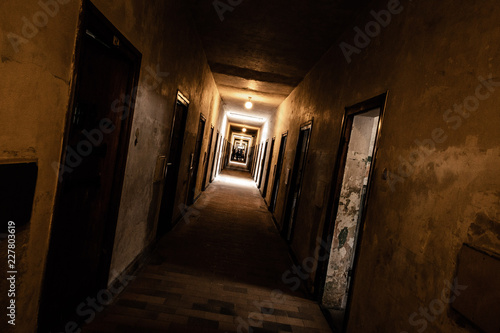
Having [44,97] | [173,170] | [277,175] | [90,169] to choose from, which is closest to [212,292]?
[90,169]

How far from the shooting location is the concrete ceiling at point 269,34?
133 inches

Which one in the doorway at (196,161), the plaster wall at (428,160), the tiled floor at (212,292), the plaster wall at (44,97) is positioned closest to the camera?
the plaster wall at (44,97)

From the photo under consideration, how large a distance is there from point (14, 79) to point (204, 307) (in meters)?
2.58

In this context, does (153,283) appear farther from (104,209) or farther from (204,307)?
(104,209)

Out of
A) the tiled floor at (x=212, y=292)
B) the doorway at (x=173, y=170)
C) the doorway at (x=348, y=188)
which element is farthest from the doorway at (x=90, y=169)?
the doorway at (x=348, y=188)

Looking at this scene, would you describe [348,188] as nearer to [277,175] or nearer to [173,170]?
[173,170]

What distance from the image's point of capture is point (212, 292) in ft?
10.4

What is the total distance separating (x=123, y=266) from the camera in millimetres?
3055

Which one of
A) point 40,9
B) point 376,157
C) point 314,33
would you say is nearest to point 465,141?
point 376,157

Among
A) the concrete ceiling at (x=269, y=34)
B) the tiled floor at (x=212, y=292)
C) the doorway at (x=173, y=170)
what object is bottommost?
the tiled floor at (x=212, y=292)

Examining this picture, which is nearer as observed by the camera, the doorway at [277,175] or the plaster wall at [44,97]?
the plaster wall at [44,97]

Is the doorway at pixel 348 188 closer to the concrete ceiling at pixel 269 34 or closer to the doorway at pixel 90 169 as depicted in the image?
the concrete ceiling at pixel 269 34

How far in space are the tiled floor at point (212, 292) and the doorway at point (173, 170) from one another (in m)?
0.27

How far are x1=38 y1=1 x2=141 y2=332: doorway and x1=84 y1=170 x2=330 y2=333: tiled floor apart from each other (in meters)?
0.41
